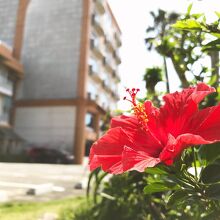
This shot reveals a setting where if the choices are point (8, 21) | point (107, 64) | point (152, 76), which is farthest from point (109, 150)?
point (107, 64)

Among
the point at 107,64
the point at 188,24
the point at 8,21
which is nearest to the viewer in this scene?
the point at 188,24

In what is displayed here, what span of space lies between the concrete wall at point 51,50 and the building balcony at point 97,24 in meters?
1.41

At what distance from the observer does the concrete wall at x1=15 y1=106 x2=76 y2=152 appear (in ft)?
86.7

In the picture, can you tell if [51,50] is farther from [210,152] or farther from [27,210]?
[210,152]

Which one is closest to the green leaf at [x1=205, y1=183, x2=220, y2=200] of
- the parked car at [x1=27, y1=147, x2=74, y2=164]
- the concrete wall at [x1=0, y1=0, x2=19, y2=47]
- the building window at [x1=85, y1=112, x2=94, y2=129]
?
the parked car at [x1=27, y1=147, x2=74, y2=164]

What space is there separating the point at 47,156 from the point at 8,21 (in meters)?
11.0

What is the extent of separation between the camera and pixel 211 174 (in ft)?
2.68

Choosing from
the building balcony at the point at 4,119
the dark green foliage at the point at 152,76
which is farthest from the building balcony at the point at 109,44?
the dark green foliage at the point at 152,76

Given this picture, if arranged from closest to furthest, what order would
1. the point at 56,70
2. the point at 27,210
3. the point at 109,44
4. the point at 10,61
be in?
the point at 27,210 < the point at 10,61 < the point at 56,70 < the point at 109,44

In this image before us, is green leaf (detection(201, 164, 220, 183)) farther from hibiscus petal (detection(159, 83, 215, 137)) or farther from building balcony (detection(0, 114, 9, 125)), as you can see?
building balcony (detection(0, 114, 9, 125))

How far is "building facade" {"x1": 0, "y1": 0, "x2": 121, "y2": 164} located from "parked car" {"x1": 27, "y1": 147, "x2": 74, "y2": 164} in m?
2.33

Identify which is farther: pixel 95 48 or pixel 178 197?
pixel 95 48

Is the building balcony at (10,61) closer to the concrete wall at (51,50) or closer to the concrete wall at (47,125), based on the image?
the concrete wall at (51,50)

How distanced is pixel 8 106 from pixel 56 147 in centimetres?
401
